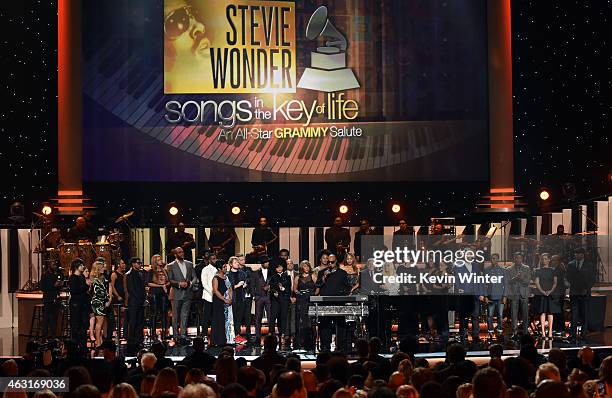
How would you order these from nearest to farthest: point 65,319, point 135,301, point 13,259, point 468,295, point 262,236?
point 468,295 → point 135,301 → point 65,319 → point 262,236 → point 13,259

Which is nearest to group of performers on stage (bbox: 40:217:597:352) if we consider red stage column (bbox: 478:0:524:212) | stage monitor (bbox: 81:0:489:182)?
red stage column (bbox: 478:0:524:212)

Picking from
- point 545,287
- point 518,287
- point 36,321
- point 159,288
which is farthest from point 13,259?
point 545,287

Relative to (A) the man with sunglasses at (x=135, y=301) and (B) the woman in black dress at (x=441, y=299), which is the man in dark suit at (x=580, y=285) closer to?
(B) the woman in black dress at (x=441, y=299)

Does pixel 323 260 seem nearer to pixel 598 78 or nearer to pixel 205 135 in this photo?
pixel 205 135

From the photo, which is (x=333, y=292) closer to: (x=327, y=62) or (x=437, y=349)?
(x=437, y=349)

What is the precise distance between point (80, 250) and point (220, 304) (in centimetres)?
321

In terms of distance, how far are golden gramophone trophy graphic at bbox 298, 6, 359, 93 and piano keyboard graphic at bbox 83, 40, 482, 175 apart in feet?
3.29

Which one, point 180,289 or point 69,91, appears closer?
point 180,289

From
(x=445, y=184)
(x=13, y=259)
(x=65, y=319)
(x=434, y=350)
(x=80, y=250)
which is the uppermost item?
(x=445, y=184)

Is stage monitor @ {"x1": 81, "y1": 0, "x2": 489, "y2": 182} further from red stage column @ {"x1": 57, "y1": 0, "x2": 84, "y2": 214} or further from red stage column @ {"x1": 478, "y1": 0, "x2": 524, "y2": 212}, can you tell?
red stage column @ {"x1": 57, "y1": 0, "x2": 84, "y2": 214}

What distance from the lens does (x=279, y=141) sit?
25047 mm

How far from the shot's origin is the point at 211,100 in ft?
81.9

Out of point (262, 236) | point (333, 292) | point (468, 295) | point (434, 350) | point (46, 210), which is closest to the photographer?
point (434, 350)

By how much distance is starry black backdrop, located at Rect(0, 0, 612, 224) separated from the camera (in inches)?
987
